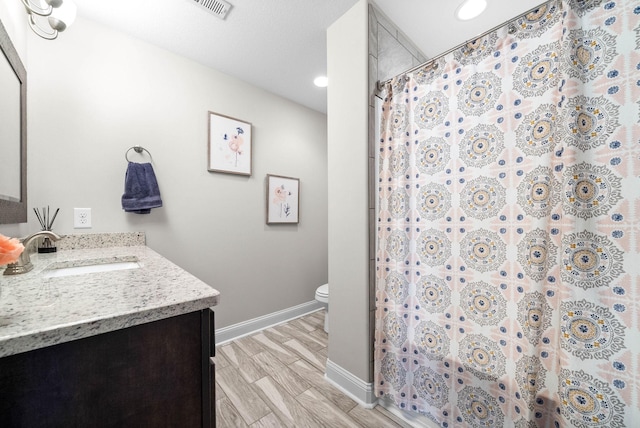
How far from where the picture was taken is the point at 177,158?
73.3 inches

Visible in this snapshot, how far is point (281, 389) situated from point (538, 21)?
2.21m

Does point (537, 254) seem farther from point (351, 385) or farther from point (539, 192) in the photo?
point (351, 385)

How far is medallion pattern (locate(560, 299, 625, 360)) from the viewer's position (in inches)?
29.1

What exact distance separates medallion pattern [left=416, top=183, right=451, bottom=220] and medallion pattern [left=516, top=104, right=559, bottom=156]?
0.33m

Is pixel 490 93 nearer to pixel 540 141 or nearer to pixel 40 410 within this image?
pixel 540 141

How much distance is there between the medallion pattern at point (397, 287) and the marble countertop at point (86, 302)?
0.96m

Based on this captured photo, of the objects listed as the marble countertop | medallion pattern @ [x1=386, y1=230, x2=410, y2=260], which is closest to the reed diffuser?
the marble countertop

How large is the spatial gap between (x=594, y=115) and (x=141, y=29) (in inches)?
97.1

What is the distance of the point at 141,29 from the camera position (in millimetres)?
1619

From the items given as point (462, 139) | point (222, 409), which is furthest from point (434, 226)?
point (222, 409)

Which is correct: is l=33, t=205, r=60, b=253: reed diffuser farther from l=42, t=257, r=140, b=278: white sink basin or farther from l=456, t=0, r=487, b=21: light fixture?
l=456, t=0, r=487, b=21: light fixture

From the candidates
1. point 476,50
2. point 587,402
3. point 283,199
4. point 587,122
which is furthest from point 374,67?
point 587,402

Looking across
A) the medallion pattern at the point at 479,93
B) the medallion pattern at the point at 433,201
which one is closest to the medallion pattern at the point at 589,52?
the medallion pattern at the point at 479,93

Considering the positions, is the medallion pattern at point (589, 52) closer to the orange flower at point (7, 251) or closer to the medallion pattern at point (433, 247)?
the medallion pattern at point (433, 247)
